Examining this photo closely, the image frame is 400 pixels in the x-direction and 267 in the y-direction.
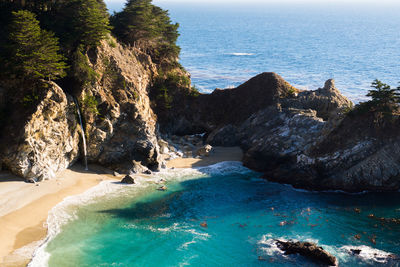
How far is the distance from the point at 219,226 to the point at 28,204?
54.4 feet

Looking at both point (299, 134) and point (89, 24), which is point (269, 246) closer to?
point (299, 134)

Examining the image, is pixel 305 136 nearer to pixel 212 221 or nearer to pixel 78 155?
pixel 212 221

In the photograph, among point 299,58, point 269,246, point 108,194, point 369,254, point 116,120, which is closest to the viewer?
point 369,254

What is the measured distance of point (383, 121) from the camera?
41875mm

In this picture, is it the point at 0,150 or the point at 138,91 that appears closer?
the point at 0,150

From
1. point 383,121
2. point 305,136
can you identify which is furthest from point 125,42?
point 383,121

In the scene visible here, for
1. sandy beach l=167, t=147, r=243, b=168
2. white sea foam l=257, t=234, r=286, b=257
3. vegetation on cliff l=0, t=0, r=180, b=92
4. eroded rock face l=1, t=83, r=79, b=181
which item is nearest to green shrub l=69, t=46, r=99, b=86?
vegetation on cliff l=0, t=0, r=180, b=92

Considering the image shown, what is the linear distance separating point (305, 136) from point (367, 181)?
27.5 ft

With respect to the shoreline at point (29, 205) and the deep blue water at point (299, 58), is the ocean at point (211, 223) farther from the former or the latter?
the deep blue water at point (299, 58)

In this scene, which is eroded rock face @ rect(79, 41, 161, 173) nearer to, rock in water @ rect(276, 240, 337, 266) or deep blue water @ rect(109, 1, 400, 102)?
rock in water @ rect(276, 240, 337, 266)

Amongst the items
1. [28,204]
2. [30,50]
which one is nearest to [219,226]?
[28,204]

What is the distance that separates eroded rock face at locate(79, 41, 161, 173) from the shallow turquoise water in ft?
17.1

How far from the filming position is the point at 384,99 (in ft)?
138

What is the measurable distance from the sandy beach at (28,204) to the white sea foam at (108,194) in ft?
1.86
